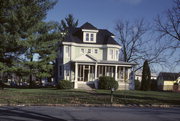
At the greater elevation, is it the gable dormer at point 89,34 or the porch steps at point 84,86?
the gable dormer at point 89,34

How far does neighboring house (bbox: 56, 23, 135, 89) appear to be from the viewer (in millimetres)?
35094

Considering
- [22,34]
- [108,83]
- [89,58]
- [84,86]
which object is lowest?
[84,86]

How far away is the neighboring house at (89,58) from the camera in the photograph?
3509cm

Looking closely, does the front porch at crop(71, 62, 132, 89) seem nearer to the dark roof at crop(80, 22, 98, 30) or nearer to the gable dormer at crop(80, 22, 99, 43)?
the gable dormer at crop(80, 22, 99, 43)

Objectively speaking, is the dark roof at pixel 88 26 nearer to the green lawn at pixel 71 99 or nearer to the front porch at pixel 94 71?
the front porch at pixel 94 71

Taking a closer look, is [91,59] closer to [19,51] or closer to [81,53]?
[81,53]

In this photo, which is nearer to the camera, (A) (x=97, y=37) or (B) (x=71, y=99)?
(B) (x=71, y=99)

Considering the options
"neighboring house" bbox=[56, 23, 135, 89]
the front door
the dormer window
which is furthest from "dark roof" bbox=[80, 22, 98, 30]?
the front door

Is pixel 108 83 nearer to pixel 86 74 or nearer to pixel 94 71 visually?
pixel 94 71

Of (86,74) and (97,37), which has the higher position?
(97,37)

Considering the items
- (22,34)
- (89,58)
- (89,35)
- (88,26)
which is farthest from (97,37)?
(22,34)

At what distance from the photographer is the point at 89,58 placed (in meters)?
34.9

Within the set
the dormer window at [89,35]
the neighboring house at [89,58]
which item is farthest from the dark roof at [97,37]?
the dormer window at [89,35]

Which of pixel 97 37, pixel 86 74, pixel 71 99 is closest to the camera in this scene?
pixel 71 99
